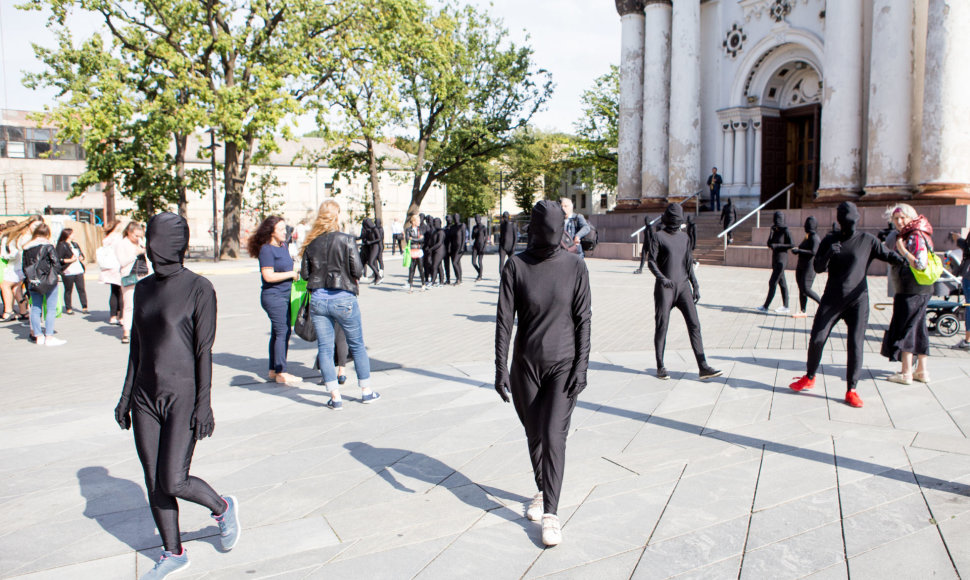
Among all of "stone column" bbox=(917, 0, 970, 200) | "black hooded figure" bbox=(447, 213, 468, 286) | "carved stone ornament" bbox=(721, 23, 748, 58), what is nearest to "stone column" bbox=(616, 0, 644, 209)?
"carved stone ornament" bbox=(721, 23, 748, 58)

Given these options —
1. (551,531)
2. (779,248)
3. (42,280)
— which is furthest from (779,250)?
(42,280)

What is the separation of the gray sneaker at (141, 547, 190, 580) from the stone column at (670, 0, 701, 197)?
1018 inches

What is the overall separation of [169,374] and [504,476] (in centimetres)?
221

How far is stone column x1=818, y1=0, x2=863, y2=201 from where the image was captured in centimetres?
2078

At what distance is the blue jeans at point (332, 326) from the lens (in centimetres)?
623

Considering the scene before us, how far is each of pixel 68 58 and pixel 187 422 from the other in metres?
28.5

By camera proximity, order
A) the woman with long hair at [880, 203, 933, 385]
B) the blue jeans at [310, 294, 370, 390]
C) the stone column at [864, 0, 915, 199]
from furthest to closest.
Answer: the stone column at [864, 0, 915, 199]
the woman with long hair at [880, 203, 933, 385]
the blue jeans at [310, 294, 370, 390]

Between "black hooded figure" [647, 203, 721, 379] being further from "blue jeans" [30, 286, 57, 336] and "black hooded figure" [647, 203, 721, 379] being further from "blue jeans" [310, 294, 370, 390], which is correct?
"blue jeans" [30, 286, 57, 336]

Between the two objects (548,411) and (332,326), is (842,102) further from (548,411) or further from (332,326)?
(548,411)

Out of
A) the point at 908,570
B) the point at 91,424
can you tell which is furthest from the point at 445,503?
the point at 91,424

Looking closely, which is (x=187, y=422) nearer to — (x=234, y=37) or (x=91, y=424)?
(x=91, y=424)

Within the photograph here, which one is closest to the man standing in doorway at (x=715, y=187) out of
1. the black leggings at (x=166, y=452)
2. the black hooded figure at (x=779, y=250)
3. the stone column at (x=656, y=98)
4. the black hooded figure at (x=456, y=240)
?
the stone column at (x=656, y=98)

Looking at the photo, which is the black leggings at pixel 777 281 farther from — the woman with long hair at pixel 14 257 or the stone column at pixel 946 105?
the woman with long hair at pixel 14 257

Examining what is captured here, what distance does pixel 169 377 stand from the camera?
327cm
